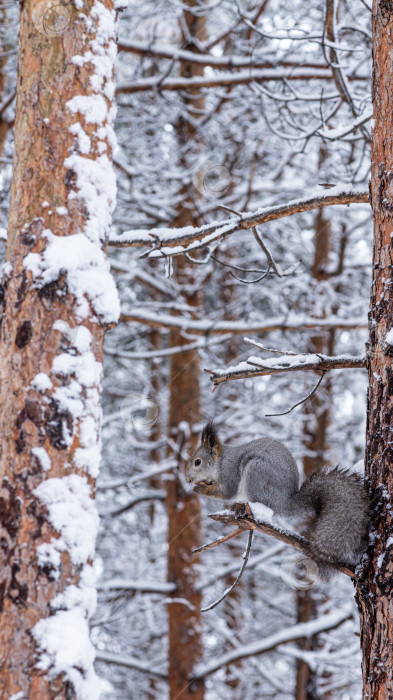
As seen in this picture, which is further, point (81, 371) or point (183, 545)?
point (183, 545)

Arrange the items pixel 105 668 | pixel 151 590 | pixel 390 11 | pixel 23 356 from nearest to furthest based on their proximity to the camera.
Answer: pixel 23 356 < pixel 390 11 < pixel 151 590 < pixel 105 668

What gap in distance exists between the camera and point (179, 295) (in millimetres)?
7117

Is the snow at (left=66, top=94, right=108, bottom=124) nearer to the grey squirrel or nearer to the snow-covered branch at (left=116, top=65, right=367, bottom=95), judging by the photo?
the grey squirrel

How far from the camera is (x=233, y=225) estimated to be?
119 inches

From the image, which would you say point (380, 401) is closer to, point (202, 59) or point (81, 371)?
point (81, 371)

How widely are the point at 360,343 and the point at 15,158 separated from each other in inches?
208

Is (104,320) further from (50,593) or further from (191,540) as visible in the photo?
(191,540)

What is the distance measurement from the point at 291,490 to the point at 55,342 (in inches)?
54.9

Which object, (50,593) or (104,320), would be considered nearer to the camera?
(50,593)

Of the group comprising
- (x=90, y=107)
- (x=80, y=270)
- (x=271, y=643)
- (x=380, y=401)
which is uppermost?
(x=90, y=107)

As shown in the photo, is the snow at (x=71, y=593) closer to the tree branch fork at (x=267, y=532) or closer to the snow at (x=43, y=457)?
the snow at (x=43, y=457)

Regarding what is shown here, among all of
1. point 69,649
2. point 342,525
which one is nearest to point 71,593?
point 69,649

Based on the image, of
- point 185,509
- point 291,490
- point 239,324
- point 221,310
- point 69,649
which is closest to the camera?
point 69,649

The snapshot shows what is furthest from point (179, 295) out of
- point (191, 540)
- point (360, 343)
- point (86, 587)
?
point (86, 587)
